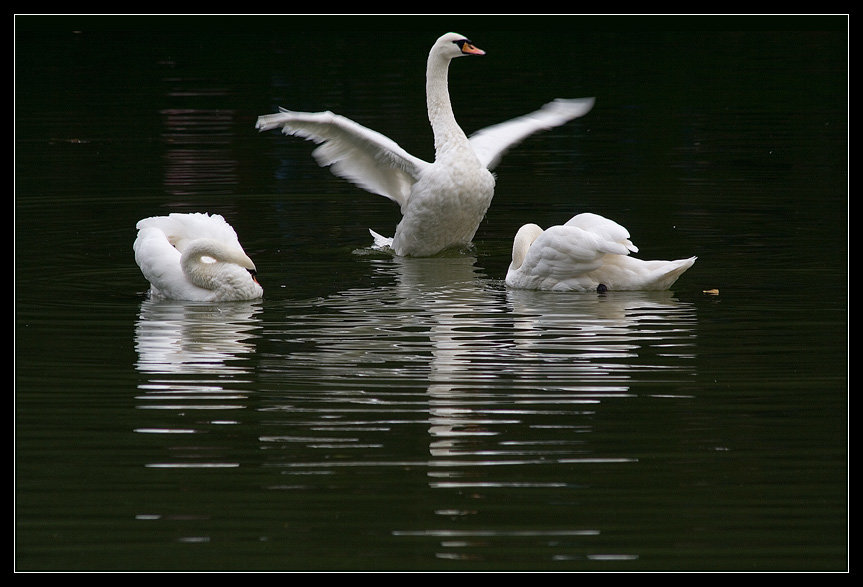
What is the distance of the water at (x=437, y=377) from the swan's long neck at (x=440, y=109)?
3.66 feet

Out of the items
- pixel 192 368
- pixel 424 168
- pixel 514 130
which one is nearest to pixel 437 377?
pixel 192 368

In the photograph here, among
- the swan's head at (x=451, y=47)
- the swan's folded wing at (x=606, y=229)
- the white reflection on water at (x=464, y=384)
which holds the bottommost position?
the white reflection on water at (x=464, y=384)

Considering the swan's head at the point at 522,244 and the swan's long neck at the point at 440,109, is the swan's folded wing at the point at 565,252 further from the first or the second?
the swan's long neck at the point at 440,109

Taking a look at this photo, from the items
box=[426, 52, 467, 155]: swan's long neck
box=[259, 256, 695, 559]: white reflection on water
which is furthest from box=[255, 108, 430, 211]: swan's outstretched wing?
box=[259, 256, 695, 559]: white reflection on water

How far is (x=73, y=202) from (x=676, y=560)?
11712 mm

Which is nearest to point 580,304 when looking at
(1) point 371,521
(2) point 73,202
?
(1) point 371,521

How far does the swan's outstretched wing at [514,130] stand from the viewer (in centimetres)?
1512

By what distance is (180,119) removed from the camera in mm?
23797

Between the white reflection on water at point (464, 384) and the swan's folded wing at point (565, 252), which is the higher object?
the swan's folded wing at point (565, 252)

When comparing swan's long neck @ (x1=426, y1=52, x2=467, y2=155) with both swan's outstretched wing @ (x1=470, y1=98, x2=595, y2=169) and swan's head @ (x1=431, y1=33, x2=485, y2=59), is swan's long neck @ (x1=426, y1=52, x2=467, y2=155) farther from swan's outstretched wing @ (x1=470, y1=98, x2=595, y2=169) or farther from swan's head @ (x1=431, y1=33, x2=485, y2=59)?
swan's outstretched wing @ (x1=470, y1=98, x2=595, y2=169)

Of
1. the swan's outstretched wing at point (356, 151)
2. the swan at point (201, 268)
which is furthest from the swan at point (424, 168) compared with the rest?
the swan at point (201, 268)

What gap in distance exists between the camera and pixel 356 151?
46.0ft

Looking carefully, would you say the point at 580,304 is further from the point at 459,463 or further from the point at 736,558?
the point at 736,558

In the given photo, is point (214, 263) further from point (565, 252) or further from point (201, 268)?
point (565, 252)
